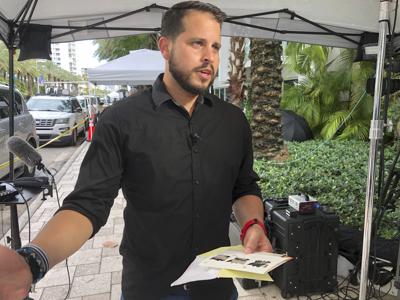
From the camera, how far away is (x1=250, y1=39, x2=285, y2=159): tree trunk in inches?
306

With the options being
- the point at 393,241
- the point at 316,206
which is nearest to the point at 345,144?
the point at 393,241

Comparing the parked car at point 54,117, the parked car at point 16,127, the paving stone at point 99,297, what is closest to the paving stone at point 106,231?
the paving stone at point 99,297

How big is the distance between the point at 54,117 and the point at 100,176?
519 inches

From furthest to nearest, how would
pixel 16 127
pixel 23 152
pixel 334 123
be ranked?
1. pixel 334 123
2. pixel 16 127
3. pixel 23 152

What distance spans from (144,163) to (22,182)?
7.36ft

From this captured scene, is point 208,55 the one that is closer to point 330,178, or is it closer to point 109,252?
point 109,252

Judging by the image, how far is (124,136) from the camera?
1.50 metres

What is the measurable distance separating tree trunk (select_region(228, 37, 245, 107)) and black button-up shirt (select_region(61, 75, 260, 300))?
25.4ft

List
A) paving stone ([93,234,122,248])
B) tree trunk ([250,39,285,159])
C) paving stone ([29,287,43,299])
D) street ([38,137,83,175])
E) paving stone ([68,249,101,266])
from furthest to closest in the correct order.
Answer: street ([38,137,83,175])
tree trunk ([250,39,285,159])
paving stone ([93,234,122,248])
paving stone ([68,249,101,266])
paving stone ([29,287,43,299])

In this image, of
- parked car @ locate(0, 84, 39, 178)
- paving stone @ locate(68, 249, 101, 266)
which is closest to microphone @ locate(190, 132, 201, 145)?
paving stone @ locate(68, 249, 101, 266)

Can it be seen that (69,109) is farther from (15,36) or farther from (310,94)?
(15,36)

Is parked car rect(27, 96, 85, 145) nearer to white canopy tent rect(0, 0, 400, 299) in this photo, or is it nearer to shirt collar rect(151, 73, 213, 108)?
white canopy tent rect(0, 0, 400, 299)

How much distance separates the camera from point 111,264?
4.29 metres

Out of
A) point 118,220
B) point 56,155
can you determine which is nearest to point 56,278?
point 118,220
